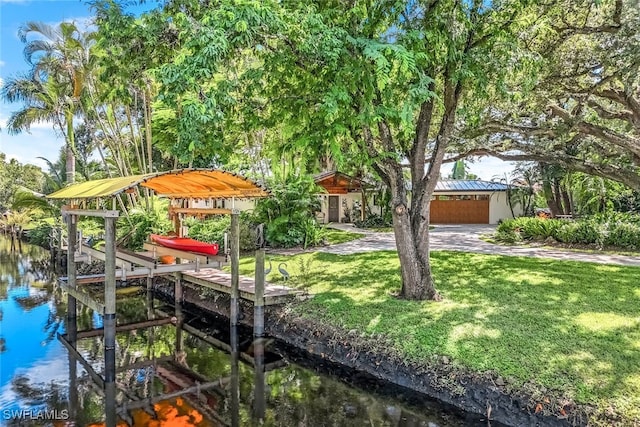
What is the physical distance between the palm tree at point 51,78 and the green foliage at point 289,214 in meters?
9.55

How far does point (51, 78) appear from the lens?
18.8 m

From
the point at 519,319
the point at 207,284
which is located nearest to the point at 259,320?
the point at 207,284

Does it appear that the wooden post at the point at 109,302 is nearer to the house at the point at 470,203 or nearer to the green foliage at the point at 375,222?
the green foliage at the point at 375,222

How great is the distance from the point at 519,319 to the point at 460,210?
2295 cm

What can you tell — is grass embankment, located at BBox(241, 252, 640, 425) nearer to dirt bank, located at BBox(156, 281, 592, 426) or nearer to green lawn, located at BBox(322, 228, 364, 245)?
dirt bank, located at BBox(156, 281, 592, 426)

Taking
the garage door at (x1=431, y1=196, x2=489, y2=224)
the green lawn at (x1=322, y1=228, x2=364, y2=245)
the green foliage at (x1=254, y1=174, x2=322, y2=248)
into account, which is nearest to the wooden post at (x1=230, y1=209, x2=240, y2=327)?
the green foliage at (x1=254, y1=174, x2=322, y2=248)

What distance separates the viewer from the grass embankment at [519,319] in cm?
550

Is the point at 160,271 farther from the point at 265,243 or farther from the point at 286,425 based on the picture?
the point at 265,243

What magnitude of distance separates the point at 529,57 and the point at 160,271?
851cm

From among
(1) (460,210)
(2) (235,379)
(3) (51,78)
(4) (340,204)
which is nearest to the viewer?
(2) (235,379)

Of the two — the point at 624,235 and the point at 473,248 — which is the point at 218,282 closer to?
the point at 473,248

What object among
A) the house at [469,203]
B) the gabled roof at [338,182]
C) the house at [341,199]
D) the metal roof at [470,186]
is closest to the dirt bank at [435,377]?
the gabled roof at [338,182]

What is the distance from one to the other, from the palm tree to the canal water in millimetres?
11762

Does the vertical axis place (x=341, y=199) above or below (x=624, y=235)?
above
